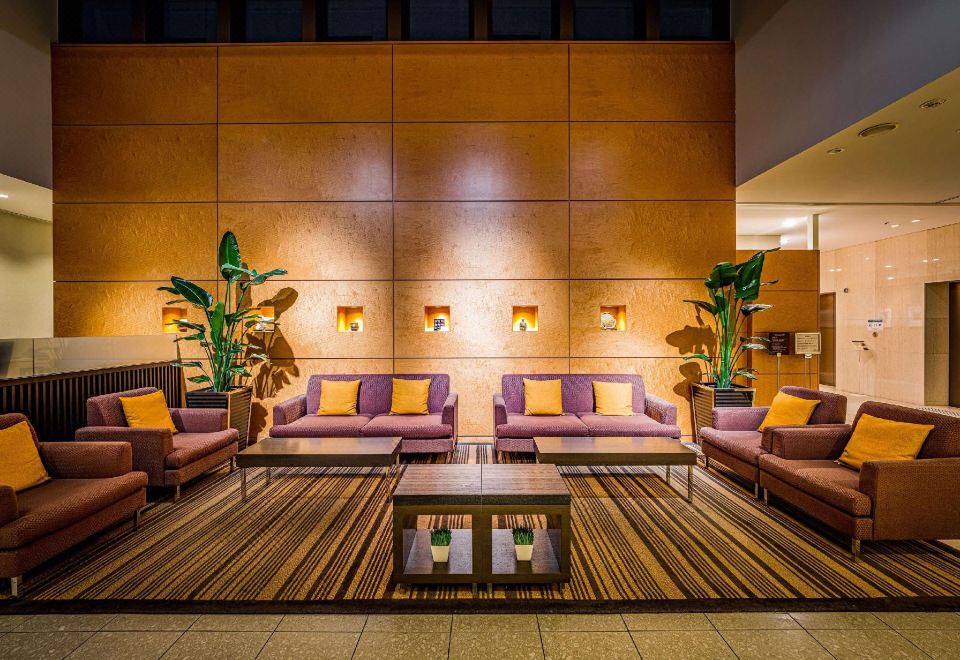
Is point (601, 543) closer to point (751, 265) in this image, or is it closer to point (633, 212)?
point (751, 265)

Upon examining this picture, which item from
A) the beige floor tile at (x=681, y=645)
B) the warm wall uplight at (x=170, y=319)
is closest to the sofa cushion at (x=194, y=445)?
the warm wall uplight at (x=170, y=319)

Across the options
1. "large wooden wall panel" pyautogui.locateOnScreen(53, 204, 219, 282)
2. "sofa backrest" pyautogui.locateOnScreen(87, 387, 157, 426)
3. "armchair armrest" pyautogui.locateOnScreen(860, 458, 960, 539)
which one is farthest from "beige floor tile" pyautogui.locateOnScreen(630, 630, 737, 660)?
"large wooden wall panel" pyautogui.locateOnScreen(53, 204, 219, 282)

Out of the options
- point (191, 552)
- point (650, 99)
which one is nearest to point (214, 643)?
point (191, 552)

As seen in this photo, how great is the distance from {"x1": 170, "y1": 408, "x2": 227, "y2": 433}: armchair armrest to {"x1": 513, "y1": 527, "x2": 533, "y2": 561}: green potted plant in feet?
11.2

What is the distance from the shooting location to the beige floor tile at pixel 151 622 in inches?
90.5

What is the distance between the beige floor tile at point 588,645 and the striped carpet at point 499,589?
30 centimetres

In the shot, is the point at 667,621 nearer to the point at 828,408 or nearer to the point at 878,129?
the point at 828,408

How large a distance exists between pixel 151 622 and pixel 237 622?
430 millimetres

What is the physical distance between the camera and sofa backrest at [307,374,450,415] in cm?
547

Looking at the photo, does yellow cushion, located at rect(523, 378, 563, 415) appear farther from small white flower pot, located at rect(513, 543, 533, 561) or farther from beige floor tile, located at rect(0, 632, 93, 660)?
beige floor tile, located at rect(0, 632, 93, 660)

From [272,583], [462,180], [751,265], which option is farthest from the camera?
[462,180]

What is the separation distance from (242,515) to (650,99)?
6251 mm

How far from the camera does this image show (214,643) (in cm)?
219

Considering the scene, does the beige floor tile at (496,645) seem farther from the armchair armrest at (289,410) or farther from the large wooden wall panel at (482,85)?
the large wooden wall panel at (482,85)
